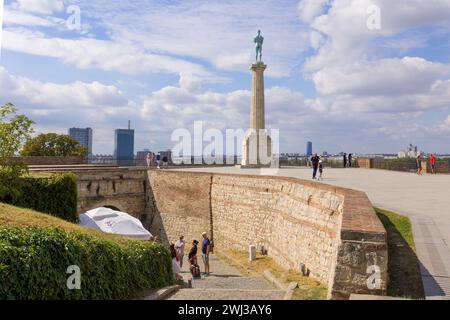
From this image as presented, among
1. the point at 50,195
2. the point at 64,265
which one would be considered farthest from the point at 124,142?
the point at 64,265

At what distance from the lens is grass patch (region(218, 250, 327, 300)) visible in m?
9.44

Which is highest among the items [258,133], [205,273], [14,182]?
[258,133]

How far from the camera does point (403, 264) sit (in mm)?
7793

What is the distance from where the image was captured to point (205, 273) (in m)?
16.6

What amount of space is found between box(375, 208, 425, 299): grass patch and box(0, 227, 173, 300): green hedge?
514cm

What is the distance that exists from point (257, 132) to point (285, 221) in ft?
60.1

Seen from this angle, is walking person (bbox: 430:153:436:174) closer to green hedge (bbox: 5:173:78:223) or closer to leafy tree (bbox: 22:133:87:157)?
green hedge (bbox: 5:173:78:223)

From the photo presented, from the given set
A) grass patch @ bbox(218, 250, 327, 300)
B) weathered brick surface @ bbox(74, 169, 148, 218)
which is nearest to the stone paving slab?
grass patch @ bbox(218, 250, 327, 300)

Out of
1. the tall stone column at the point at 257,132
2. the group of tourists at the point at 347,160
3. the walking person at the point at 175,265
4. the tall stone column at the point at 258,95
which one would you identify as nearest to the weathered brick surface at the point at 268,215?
the walking person at the point at 175,265

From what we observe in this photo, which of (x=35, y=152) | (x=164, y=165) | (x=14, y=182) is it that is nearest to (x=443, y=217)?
(x=14, y=182)

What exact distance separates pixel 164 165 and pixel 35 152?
14.1 metres

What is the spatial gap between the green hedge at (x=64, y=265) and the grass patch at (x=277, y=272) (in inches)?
141

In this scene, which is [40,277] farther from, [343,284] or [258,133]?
[258,133]

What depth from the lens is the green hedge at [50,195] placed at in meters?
16.3
